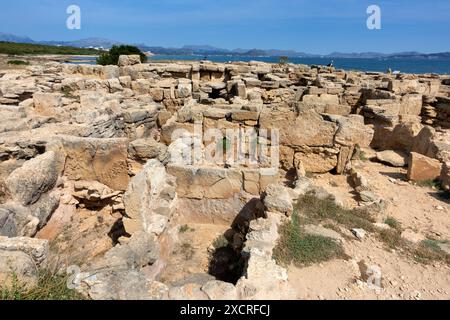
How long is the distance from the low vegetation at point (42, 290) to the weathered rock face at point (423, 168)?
7.39m

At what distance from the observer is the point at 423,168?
7688 mm

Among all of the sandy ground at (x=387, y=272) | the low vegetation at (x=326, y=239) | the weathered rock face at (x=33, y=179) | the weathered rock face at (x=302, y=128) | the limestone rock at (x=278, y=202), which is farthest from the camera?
the weathered rock face at (x=302, y=128)

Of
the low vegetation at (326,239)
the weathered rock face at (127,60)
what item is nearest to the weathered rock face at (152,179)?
the low vegetation at (326,239)

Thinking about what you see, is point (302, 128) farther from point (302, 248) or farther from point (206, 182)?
point (302, 248)

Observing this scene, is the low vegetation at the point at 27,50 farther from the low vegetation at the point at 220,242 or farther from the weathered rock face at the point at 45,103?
the low vegetation at the point at 220,242

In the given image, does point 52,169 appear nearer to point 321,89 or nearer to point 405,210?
point 405,210

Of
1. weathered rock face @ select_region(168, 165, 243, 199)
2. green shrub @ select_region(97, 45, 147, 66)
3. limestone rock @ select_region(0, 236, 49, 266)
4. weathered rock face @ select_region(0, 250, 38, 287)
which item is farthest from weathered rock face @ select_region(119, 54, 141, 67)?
weathered rock face @ select_region(0, 250, 38, 287)

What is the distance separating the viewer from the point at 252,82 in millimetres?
14320

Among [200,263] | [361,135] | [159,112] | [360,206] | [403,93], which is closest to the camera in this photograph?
[200,263]

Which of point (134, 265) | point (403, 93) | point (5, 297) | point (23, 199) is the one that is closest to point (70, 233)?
point (23, 199)

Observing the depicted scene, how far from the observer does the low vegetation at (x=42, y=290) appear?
2895 mm

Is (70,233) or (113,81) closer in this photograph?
(70,233)

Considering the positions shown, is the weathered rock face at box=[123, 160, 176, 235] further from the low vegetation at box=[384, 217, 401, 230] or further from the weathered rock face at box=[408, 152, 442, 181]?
the weathered rock face at box=[408, 152, 442, 181]

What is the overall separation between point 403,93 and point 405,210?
28.8 ft
